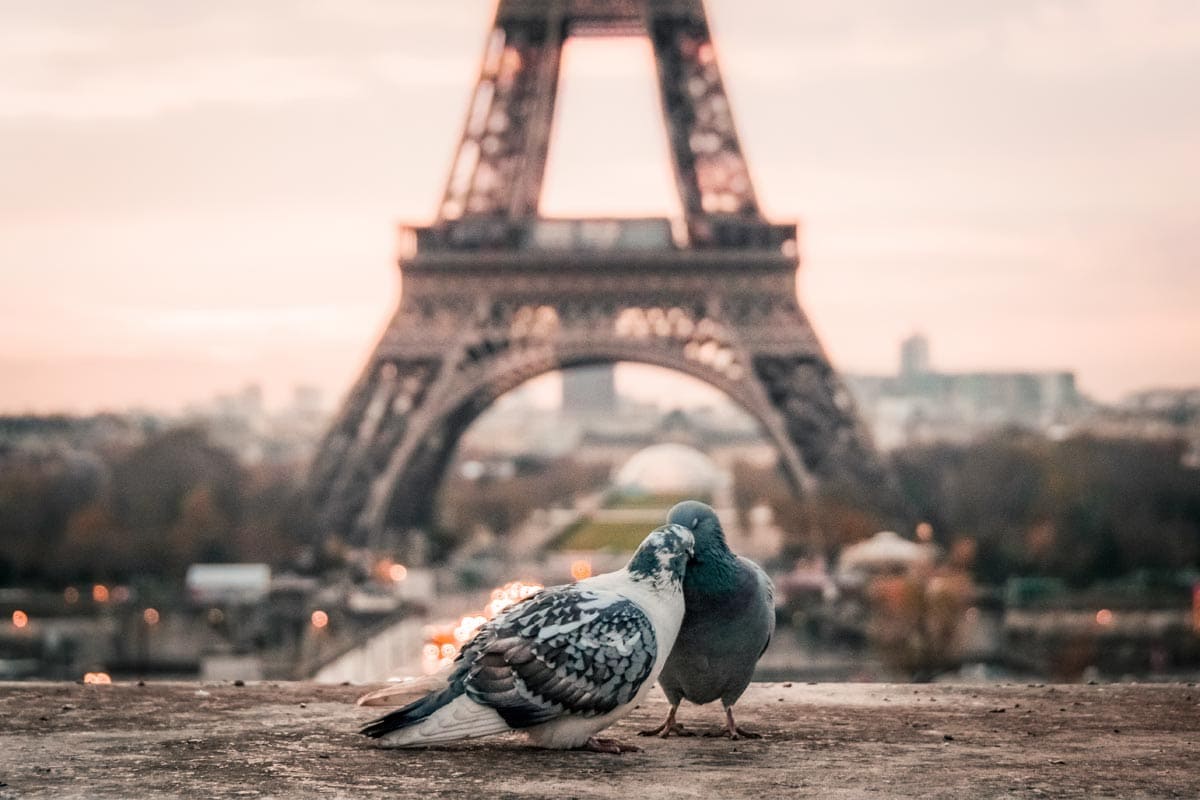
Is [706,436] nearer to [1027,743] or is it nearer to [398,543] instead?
[398,543]

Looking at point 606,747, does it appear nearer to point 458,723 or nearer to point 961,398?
point 458,723

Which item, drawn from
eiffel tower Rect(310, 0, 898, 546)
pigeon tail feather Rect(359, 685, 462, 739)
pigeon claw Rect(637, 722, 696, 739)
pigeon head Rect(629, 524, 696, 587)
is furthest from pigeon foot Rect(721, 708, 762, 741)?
eiffel tower Rect(310, 0, 898, 546)

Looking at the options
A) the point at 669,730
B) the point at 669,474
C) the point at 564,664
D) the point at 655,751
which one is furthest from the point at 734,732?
the point at 669,474

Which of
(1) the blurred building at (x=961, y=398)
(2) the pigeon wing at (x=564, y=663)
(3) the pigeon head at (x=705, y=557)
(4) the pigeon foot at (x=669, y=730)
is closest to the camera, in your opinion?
(2) the pigeon wing at (x=564, y=663)

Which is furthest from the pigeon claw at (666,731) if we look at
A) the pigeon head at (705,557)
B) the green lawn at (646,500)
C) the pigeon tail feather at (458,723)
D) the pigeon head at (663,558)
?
the green lawn at (646,500)

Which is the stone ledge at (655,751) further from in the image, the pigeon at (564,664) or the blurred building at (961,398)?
the blurred building at (961,398)

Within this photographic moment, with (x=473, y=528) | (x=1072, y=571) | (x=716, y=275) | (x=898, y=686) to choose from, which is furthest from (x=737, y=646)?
(x=473, y=528)

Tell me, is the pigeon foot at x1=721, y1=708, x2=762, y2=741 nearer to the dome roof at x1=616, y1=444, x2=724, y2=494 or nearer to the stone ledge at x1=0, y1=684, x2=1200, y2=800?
the stone ledge at x1=0, y1=684, x2=1200, y2=800
